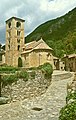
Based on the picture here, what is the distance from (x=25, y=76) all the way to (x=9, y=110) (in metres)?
6.47

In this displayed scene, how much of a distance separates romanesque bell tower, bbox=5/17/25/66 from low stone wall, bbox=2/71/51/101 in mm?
31109

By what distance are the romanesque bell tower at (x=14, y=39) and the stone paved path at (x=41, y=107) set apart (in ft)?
107

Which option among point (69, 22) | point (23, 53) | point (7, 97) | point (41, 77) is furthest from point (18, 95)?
point (69, 22)

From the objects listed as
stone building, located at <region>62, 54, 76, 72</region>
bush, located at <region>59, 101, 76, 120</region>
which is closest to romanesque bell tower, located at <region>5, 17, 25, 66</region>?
stone building, located at <region>62, 54, 76, 72</region>

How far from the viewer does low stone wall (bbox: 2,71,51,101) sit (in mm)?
25031

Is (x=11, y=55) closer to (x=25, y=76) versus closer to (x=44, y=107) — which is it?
(x=25, y=76)

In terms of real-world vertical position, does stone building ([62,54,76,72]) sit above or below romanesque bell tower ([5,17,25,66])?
below

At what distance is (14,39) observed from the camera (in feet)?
196

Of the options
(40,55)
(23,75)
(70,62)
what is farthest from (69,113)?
(70,62)

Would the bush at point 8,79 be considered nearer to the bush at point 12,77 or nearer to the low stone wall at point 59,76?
the bush at point 12,77

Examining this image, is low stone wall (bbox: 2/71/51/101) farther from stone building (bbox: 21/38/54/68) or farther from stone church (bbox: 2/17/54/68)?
stone church (bbox: 2/17/54/68)

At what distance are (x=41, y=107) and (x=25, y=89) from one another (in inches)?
218

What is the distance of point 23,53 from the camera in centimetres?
5566

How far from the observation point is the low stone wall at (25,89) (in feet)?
82.1
